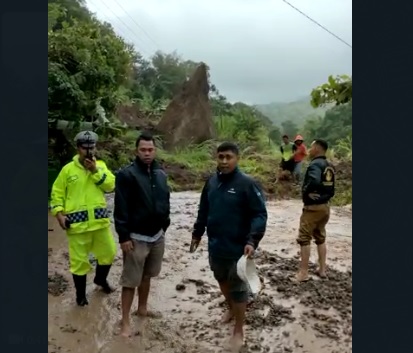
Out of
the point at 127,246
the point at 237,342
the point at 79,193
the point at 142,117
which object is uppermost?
the point at 142,117

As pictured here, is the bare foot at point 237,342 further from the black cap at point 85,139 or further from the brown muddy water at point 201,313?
the black cap at point 85,139

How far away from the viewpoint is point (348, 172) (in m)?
16.3

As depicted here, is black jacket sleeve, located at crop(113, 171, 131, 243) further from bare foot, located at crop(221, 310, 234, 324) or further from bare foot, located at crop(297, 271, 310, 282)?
bare foot, located at crop(297, 271, 310, 282)

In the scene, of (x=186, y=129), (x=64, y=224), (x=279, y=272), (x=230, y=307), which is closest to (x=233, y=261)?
(x=230, y=307)

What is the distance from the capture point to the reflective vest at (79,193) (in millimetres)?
5051

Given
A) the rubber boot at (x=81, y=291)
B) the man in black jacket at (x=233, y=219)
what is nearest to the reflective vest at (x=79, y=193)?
the rubber boot at (x=81, y=291)

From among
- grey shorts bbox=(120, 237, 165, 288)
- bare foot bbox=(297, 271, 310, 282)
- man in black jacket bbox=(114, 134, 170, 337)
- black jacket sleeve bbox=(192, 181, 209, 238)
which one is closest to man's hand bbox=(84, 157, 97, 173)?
man in black jacket bbox=(114, 134, 170, 337)

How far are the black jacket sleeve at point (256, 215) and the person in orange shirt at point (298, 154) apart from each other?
9.59m

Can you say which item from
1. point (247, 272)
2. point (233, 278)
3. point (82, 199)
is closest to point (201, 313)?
point (233, 278)

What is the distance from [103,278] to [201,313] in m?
1.09

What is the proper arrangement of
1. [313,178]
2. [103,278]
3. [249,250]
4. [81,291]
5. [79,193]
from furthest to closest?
[313,178] → [103,278] → [81,291] → [79,193] → [249,250]

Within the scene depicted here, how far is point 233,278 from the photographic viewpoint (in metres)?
4.48

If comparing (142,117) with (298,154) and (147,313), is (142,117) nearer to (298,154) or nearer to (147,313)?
(298,154)

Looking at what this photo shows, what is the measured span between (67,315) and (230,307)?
1.53m
